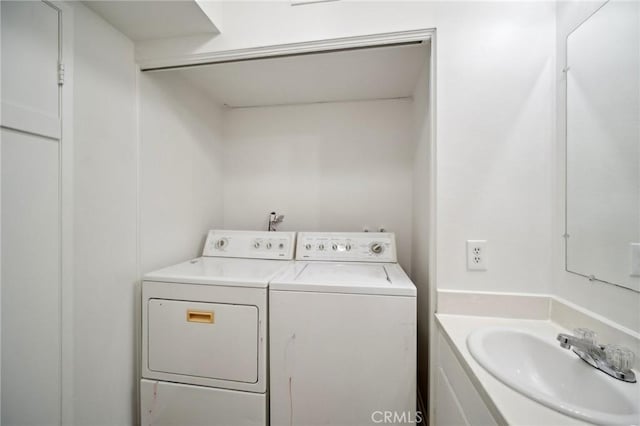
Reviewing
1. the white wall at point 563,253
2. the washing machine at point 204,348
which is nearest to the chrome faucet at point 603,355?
the white wall at point 563,253

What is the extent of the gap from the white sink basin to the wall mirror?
31 cm

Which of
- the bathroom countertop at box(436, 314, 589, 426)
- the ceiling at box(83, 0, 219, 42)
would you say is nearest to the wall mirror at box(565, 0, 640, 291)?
the bathroom countertop at box(436, 314, 589, 426)

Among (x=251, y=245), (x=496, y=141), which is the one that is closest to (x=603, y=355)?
(x=496, y=141)

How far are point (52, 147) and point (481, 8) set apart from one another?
1.96 meters

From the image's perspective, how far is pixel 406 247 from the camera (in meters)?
1.97

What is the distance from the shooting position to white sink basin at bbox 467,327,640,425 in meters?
0.61

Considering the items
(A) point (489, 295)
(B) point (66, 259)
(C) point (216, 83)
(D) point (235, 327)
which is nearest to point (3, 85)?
(B) point (66, 259)

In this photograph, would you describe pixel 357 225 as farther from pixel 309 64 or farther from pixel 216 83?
pixel 216 83

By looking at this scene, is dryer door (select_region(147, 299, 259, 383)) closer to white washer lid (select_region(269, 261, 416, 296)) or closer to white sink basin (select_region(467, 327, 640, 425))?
white washer lid (select_region(269, 261, 416, 296))

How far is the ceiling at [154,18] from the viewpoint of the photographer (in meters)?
1.12

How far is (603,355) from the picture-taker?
75 cm

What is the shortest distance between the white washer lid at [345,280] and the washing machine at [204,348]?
14cm

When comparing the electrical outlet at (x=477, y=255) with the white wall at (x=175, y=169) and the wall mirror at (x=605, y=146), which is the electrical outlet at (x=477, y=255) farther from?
the white wall at (x=175, y=169)

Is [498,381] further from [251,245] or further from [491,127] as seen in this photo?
[251,245]
